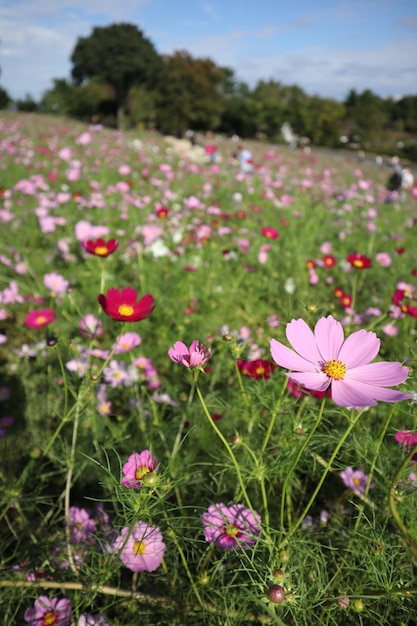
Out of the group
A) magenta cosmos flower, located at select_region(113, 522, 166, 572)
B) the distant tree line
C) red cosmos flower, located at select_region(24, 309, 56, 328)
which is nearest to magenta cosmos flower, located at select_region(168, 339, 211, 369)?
magenta cosmos flower, located at select_region(113, 522, 166, 572)

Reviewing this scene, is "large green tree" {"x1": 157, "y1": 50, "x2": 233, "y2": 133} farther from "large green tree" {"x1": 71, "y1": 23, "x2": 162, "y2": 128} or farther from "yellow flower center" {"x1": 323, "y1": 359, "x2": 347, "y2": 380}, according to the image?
"yellow flower center" {"x1": 323, "y1": 359, "x2": 347, "y2": 380}

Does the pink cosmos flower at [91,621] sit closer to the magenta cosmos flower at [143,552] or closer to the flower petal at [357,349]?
the magenta cosmos flower at [143,552]

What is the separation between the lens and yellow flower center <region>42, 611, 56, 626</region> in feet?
2.49

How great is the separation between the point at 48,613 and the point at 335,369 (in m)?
0.75

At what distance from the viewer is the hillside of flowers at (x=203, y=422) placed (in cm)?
65

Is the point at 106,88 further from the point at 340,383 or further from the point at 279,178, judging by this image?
the point at 340,383

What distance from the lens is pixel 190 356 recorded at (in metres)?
0.60

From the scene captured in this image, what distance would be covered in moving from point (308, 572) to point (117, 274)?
2137 millimetres

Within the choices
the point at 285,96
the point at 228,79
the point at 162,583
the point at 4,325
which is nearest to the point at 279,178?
the point at 4,325

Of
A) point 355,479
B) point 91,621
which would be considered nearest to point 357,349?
point 355,479

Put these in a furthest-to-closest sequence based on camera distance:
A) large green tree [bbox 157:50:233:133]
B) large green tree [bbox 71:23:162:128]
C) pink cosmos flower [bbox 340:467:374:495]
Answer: large green tree [bbox 157:50:233:133] → large green tree [bbox 71:23:162:128] → pink cosmos flower [bbox 340:467:374:495]

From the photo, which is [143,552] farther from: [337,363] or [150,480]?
[337,363]

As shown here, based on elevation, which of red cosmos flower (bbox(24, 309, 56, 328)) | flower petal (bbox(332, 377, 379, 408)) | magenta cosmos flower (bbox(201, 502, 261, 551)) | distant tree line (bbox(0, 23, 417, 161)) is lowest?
magenta cosmos flower (bbox(201, 502, 261, 551))

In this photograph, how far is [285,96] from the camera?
111 ft
